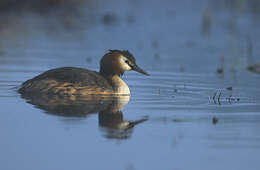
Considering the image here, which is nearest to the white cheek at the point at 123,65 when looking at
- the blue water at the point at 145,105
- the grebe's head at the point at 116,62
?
the grebe's head at the point at 116,62

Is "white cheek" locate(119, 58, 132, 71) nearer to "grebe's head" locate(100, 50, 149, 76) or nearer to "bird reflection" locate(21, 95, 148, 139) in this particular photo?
"grebe's head" locate(100, 50, 149, 76)

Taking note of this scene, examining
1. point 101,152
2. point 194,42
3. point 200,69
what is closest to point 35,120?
point 101,152

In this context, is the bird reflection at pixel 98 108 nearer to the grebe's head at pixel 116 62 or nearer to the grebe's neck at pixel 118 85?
the grebe's neck at pixel 118 85

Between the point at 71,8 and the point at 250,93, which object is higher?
the point at 71,8

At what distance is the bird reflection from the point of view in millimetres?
8344

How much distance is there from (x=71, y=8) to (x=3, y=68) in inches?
583

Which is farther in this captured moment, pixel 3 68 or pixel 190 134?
pixel 3 68

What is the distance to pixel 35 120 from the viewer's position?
880 centimetres

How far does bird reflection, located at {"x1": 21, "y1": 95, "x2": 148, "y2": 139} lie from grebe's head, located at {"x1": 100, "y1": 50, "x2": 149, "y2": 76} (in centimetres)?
84

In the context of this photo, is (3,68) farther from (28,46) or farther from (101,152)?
(101,152)

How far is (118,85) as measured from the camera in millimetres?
11672

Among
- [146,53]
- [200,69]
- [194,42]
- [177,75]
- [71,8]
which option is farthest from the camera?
[71,8]

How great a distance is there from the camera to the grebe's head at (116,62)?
11.9 meters

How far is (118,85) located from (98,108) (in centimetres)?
180
